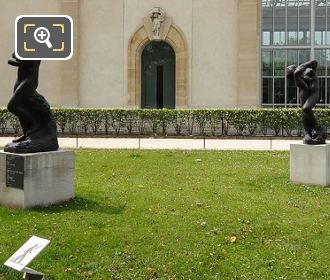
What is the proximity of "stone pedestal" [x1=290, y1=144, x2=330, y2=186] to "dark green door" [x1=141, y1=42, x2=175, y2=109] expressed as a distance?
1529cm

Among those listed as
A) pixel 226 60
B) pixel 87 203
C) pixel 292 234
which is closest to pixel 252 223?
pixel 292 234

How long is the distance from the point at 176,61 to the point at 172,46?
2.47ft

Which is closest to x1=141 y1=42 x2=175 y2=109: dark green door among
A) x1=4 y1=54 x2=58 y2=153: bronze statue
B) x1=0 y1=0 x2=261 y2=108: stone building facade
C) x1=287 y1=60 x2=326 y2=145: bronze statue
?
x1=0 y1=0 x2=261 y2=108: stone building facade

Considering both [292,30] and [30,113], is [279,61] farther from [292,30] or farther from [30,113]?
[30,113]

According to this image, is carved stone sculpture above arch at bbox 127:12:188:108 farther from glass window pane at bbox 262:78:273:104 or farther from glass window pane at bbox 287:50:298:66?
glass window pane at bbox 287:50:298:66

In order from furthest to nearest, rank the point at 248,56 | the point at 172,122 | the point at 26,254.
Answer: the point at 248,56 → the point at 172,122 → the point at 26,254

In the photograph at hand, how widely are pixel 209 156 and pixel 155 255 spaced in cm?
834

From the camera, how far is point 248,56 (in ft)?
78.1

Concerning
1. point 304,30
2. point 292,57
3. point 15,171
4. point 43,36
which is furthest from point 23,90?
point 304,30

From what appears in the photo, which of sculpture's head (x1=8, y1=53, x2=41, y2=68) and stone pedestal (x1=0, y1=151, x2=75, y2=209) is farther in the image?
sculpture's head (x1=8, y1=53, x2=41, y2=68)

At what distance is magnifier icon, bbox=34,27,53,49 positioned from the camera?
22.5 ft

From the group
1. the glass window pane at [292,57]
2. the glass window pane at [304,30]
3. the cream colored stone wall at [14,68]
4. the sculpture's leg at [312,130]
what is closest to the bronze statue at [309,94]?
the sculpture's leg at [312,130]

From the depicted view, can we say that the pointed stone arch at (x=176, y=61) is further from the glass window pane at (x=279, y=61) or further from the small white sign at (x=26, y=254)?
the small white sign at (x=26, y=254)

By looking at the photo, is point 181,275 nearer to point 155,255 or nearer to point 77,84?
point 155,255
